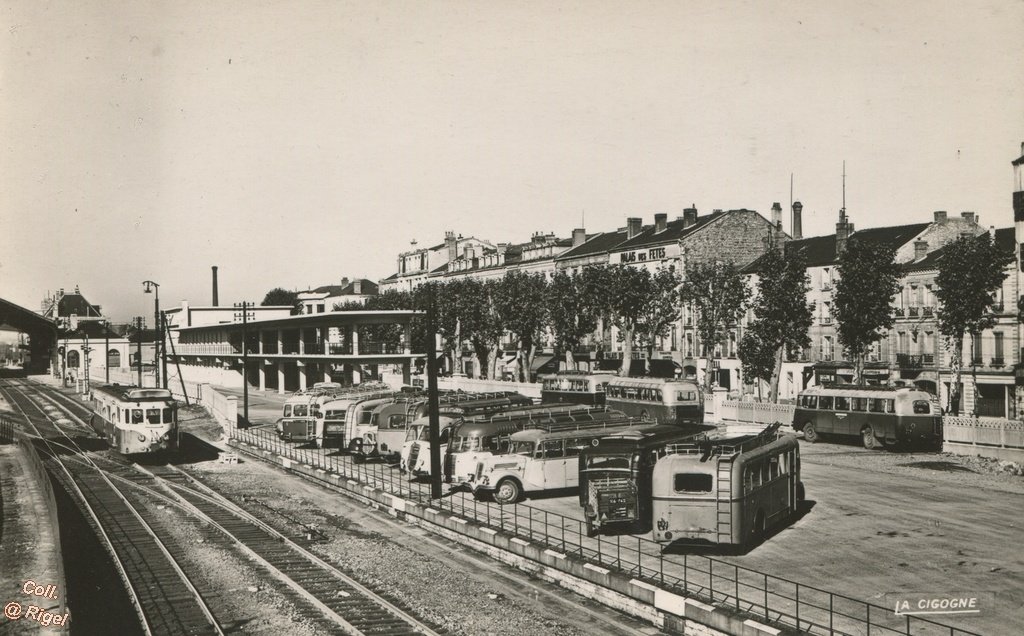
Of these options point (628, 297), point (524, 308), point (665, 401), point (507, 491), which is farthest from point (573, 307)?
point (507, 491)

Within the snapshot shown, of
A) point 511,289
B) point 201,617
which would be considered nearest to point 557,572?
point 201,617

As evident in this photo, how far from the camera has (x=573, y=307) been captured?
68625 mm

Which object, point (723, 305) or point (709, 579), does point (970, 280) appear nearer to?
point (723, 305)

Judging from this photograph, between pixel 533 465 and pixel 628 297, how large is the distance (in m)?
38.5

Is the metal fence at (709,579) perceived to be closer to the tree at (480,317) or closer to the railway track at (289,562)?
the railway track at (289,562)

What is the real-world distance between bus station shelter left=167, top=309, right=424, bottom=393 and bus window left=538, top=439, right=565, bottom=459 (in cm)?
3224

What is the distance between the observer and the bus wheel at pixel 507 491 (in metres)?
26.6

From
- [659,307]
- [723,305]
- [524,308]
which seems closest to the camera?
[723,305]

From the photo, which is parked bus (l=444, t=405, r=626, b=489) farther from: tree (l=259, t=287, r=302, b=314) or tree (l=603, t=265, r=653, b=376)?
tree (l=259, t=287, r=302, b=314)

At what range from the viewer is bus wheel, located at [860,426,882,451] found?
1415 inches

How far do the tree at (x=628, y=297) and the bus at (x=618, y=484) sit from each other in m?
41.0

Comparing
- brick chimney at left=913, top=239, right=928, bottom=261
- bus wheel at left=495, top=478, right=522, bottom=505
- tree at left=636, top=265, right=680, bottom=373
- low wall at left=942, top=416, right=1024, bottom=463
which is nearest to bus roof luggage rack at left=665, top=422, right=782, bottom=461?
bus wheel at left=495, top=478, right=522, bottom=505

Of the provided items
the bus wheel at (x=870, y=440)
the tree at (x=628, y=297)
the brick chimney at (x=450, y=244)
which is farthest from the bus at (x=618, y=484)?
the brick chimney at (x=450, y=244)

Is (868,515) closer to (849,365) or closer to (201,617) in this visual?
(201,617)
